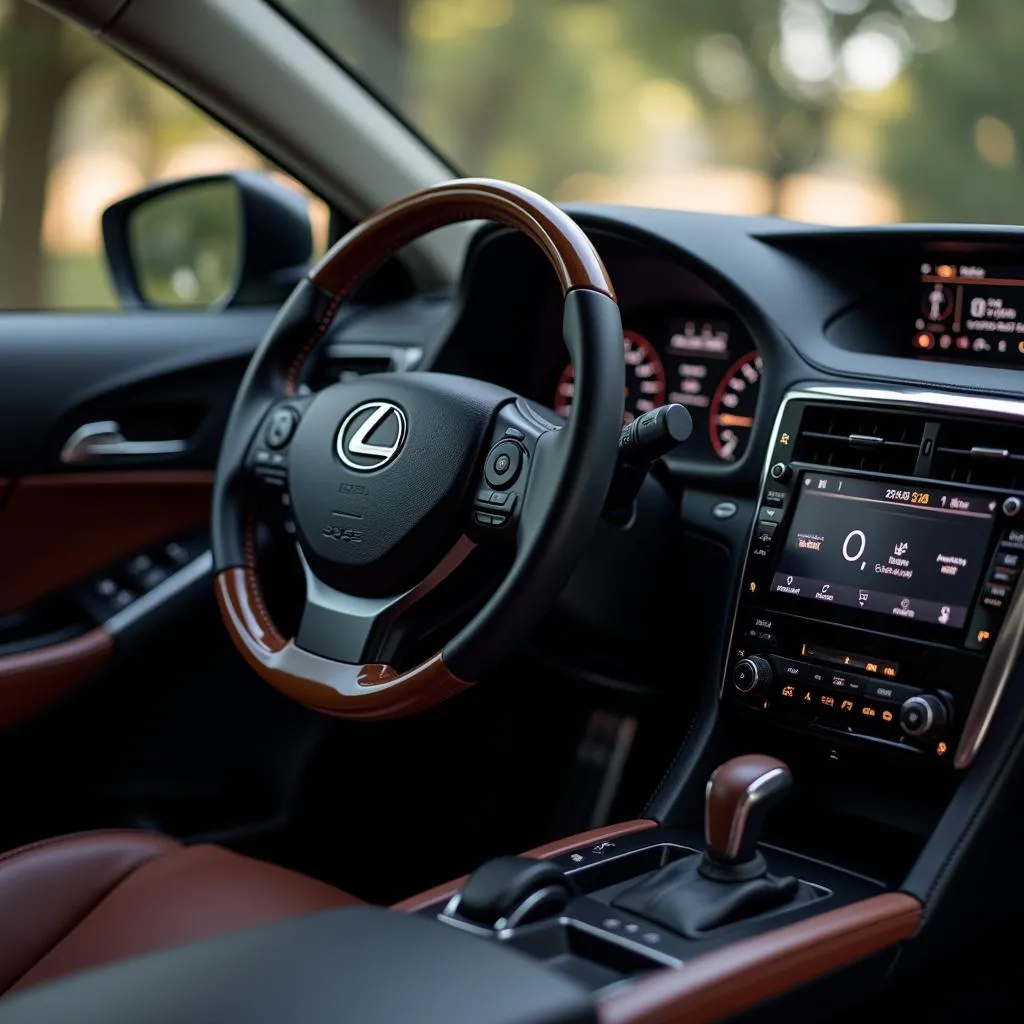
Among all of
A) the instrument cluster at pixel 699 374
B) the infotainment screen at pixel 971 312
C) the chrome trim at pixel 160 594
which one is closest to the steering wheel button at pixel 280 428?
the instrument cluster at pixel 699 374

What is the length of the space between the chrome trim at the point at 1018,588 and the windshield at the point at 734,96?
4598mm

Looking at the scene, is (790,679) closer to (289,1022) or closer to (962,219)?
(962,219)

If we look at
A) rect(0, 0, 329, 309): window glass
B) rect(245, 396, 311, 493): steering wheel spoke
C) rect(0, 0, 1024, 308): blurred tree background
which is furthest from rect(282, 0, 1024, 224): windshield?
rect(245, 396, 311, 493): steering wheel spoke

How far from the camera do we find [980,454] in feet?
4.30

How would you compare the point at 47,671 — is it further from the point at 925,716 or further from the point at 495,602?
the point at 925,716

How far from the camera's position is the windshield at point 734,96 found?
6047mm

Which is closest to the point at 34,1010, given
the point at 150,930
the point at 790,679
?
the point at 150,930

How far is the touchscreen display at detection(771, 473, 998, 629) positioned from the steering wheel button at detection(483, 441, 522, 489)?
337mm

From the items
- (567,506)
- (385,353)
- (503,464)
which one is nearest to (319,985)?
(567,506)

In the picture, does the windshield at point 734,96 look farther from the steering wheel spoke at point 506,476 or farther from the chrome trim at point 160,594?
the steering wheel spoke at point 506,476

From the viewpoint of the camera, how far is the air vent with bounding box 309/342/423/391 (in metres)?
1.83

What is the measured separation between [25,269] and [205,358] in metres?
2.54

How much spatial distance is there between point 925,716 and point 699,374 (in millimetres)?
588

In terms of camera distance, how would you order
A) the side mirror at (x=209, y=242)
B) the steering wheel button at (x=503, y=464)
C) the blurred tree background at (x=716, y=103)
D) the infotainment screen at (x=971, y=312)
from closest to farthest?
the steering wheel button at (x=503, y=464)
the infotainment screen at (x=971, y=312)
the side mirror at (x=209, y=242)
the blurred tree background at (x=716, y=103)
